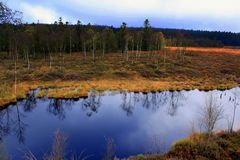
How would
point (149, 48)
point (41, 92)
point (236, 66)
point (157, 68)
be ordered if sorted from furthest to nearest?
point (149, 48), point (236, 66), point (157, 68), point (41, 92)

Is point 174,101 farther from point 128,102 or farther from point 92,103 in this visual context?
point 92,103

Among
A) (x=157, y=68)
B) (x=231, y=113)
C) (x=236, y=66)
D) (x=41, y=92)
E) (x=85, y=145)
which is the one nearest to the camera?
(x=85, y=145)

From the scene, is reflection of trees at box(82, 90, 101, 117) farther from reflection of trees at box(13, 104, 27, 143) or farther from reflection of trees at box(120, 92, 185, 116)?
reflection of trees at box(13, 104, 27, 143)

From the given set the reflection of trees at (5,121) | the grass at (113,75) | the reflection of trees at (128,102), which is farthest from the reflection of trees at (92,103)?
the reflection of trees at (5,121)

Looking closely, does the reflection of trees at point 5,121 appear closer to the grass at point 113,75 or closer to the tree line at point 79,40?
the grass at point 113,75

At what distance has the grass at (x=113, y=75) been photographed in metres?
59.8

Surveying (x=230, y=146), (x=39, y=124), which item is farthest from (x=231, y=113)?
(x=39, y=124)

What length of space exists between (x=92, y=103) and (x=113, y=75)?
83.6 ft

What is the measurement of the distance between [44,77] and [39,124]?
99.2 feet

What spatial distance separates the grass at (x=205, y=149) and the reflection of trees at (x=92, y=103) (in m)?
Answer: 17.8

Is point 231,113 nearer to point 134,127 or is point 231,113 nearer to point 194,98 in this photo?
point 194,98

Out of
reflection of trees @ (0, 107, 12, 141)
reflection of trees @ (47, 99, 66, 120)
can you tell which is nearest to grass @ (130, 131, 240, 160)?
reflection of trees @ (0, 107, 12, 141)

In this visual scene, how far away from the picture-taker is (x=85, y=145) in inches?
1236

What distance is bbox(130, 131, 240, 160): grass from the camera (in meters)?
26.0
